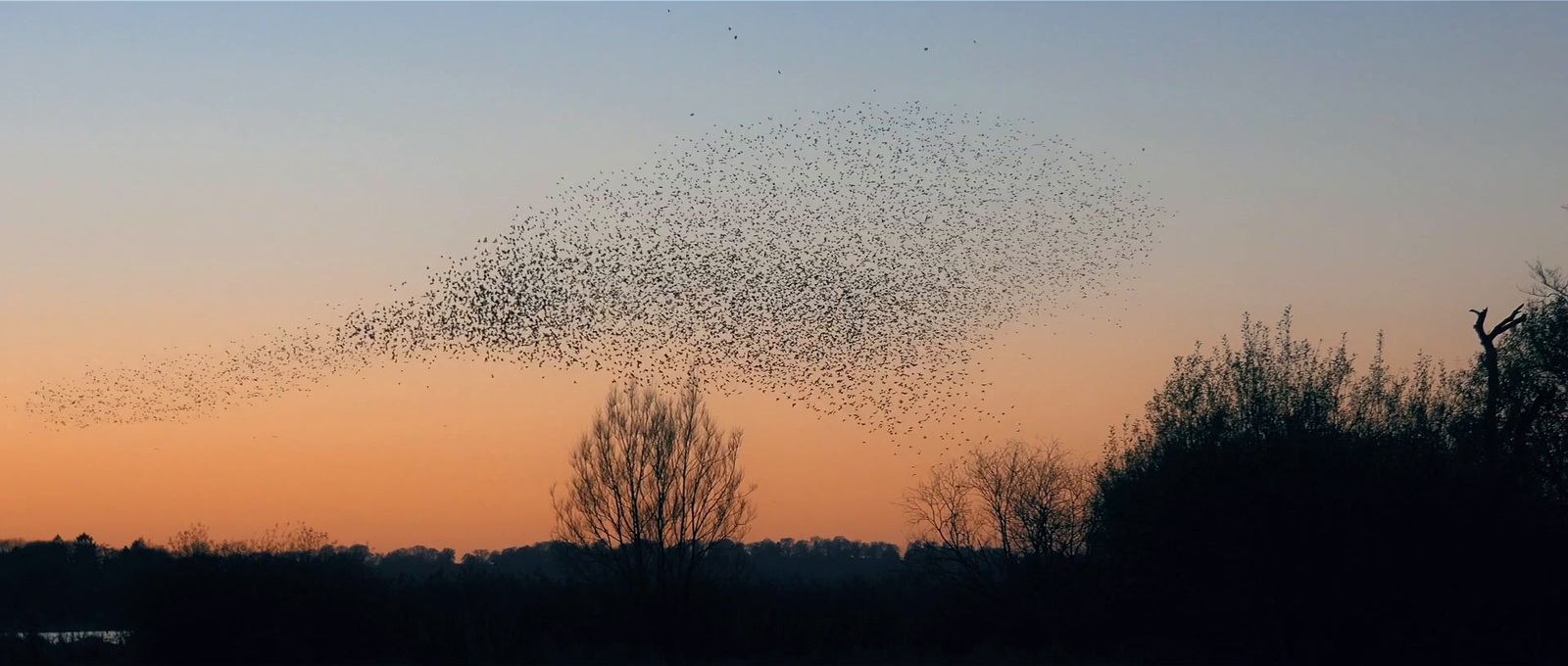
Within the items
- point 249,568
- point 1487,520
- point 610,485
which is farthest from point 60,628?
point 1487,520

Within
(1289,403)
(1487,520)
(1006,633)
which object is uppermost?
(1289,403)

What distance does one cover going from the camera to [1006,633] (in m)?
38.3

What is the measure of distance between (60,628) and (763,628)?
23.3 m

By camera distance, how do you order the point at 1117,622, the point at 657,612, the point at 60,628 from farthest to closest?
the point at 60,628 < the point at 657,612 < the point at 1117,622

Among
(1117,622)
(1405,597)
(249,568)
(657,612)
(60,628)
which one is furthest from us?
(60,628)

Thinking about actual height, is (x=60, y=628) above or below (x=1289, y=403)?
below

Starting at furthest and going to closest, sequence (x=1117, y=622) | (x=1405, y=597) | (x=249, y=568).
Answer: (x=1117, y=622)
(x=249, y=568)
(x=1405, y=597)

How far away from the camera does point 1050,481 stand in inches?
1599

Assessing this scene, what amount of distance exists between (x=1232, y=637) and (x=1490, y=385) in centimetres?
1188

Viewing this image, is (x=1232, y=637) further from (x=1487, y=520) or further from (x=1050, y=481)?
(x=1050, y=481)

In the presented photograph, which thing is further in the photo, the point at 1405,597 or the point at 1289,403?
the point at 1289,403

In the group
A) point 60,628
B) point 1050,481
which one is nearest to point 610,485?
point 1050,481

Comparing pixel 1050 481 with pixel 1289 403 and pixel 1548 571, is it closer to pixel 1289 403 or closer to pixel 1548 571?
pixel 1289 403

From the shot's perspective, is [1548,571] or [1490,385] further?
[1490,385]
